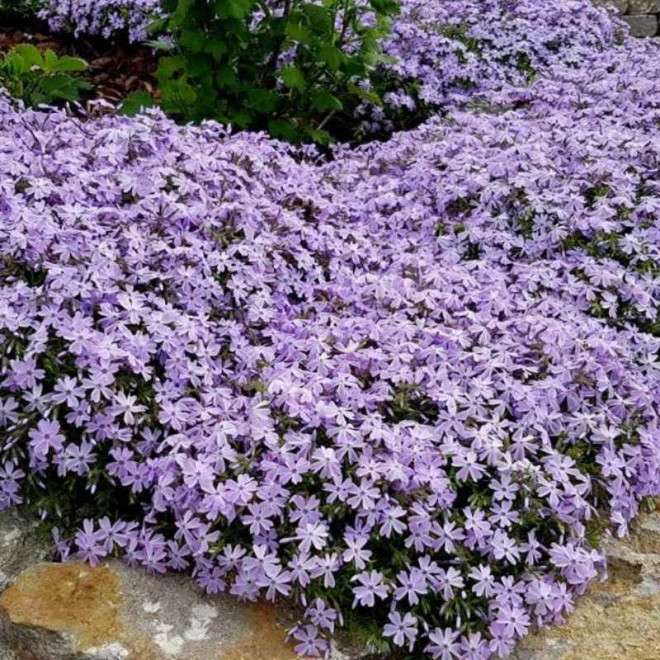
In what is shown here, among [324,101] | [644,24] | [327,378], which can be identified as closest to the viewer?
[327,378]

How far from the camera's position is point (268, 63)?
4.44 m

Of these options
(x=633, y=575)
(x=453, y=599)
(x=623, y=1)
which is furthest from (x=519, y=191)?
(x=623, y=1)

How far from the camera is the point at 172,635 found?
211cm

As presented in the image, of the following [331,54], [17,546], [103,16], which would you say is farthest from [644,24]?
[17,546]

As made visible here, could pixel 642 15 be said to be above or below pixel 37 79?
above

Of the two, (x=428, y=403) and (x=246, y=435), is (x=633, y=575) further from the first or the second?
(x=246, y=435)

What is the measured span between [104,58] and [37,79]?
176 cm

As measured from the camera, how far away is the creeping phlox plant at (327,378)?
218 cm

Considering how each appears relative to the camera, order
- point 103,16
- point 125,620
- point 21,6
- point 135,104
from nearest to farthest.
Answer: point 125,620
point 135,104
point 103,16
point 21,6

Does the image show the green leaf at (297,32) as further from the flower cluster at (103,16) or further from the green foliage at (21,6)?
the green foliage at (21,6)

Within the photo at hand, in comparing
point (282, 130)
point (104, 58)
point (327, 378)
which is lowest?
point (327, 378)

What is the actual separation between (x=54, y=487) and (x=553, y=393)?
51.2 inches

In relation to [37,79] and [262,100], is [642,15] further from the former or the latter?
[37,79]

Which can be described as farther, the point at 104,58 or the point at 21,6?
the point at 21,6
